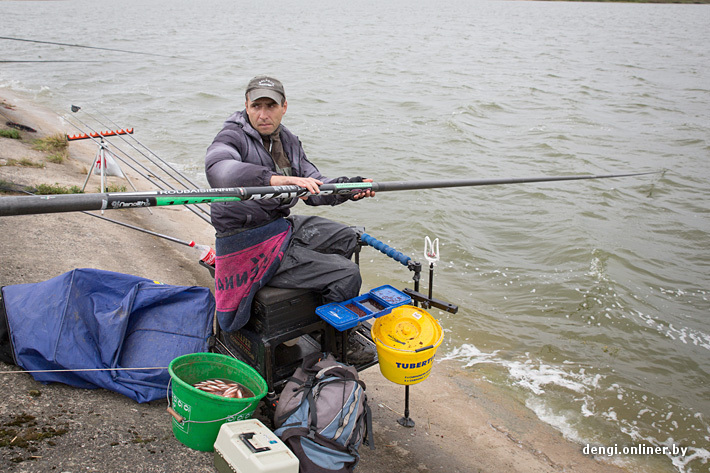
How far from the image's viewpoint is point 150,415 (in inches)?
115

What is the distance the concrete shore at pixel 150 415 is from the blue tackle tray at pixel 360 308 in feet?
2.82

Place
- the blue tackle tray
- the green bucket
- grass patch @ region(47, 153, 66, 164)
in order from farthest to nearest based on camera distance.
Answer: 1. grass patch @ region(47, 153, 66, 164)
2. the blue tackle tray
3. the green bucket

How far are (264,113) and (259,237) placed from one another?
0.68 meters

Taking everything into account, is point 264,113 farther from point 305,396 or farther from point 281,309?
point 305,396

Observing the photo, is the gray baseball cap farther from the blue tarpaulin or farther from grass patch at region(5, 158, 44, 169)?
grass patch at region(5, 158, 44, 169)

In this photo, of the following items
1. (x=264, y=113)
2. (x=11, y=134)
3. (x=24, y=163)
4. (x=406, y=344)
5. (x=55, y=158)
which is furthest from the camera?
(x=11, y=134)

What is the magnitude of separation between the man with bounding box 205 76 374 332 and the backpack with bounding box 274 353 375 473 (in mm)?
461

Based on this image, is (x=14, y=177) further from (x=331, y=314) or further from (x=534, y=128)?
(x=534, y=128)

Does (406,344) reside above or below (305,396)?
above

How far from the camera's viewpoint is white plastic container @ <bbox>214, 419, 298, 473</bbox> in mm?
2254

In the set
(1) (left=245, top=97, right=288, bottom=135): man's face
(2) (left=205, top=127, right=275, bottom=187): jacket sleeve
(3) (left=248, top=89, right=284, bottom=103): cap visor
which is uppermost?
(3) (left=248, top=89, right=284, bottom=103): cap visor

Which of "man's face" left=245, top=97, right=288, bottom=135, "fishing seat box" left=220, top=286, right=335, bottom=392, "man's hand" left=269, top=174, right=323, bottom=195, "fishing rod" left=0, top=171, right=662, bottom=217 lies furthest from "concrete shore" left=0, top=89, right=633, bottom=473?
"man's face" left=245, top=97, right=288, bottom=135

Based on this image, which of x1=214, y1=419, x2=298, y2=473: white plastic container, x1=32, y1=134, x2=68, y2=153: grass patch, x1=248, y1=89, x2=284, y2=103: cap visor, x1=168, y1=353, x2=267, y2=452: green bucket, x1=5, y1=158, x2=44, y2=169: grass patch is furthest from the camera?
x1=32, y1=134, x2=68, y2=153: grass patch

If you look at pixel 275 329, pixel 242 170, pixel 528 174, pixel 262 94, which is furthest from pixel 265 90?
pixel 528 174
